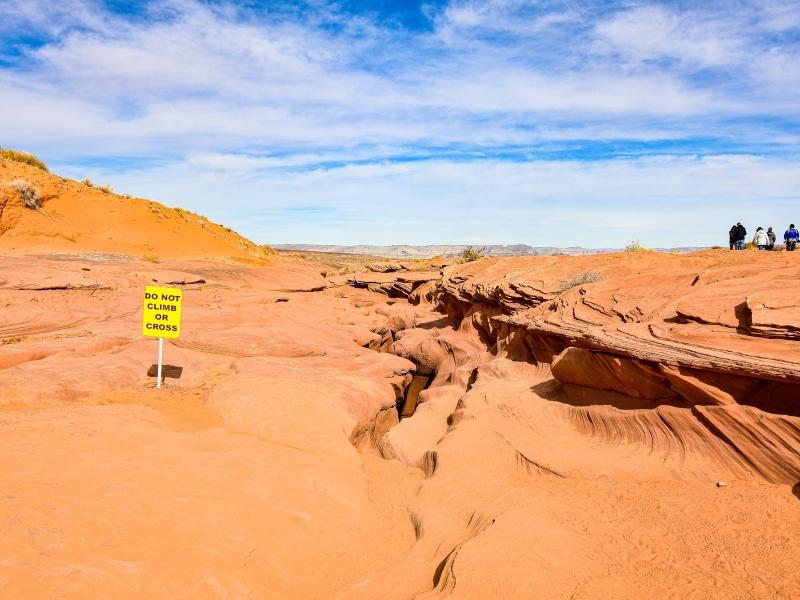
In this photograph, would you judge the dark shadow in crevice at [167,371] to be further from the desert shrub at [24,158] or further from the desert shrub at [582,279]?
the desert shrub at [24,158]

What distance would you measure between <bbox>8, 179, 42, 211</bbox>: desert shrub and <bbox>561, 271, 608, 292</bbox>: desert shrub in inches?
1036

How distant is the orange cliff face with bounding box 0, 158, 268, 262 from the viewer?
77.9 feet

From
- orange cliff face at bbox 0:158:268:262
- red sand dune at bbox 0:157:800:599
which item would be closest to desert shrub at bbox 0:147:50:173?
orange cliff face at bbox 0:158:268:262

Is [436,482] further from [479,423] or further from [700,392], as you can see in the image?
[700,392]

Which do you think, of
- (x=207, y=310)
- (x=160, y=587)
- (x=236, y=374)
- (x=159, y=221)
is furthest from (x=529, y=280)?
(x=159, y=221)

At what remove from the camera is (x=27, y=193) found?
25062 mm

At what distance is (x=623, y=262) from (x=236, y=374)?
35.7 feet

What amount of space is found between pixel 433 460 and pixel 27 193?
1078 inches

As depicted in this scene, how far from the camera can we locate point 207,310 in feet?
51.5

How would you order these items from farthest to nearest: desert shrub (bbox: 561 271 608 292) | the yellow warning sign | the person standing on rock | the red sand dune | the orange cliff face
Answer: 1. the orange cliff face
2. the person standing on rock
3. desert shrub (bbox: 561 271 608 292)
4. the yellow warning sign
5. the red sand dune

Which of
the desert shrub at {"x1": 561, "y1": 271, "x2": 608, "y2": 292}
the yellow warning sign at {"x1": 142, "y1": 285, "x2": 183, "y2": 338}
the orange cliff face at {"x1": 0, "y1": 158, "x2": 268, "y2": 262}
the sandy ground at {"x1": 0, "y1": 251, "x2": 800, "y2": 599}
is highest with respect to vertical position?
the orange cliff face at {"x1": 0, "y1": 158, "x2": 268, "y2": 262}

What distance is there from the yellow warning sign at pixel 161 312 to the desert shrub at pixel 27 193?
70.1 ft

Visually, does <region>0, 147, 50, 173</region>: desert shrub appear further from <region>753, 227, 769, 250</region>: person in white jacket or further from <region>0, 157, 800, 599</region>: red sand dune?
<region>753, 227, 769, 250</region>: person in white jacket

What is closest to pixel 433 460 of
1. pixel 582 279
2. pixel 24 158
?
pixel 582 279
